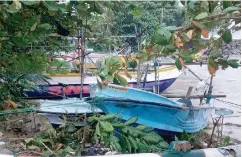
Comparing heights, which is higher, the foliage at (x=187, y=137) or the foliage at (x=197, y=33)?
the foliage at (x=197, y=33)

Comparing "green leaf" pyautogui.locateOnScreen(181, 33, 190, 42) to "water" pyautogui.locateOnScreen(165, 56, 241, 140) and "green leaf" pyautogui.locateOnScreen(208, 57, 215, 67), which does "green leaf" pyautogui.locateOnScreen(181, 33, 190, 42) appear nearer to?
"green leaf" pyautogui.locateOnScreen(208, 57, 215, 67)

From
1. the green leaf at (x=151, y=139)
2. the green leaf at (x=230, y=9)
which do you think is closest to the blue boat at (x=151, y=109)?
the green leaf at (x=151, y=139)

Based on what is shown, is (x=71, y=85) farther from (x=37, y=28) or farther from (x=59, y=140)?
(x=37, y=28)

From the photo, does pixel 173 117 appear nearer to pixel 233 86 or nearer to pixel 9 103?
pixel 9 103

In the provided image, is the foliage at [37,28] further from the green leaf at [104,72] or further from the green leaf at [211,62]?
the green leaf at [211,62]

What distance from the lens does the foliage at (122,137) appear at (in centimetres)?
340

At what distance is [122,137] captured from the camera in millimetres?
3498

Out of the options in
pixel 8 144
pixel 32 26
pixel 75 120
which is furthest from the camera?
pixel 75 120

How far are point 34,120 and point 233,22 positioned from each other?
3481mm

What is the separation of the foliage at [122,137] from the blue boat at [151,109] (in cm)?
105

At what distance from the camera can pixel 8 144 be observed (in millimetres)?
3920

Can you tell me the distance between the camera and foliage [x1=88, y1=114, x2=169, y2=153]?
11.2ft

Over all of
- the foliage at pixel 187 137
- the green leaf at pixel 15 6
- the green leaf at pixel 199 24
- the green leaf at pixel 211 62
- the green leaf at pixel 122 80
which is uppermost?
the green leaf at pixel 15 6

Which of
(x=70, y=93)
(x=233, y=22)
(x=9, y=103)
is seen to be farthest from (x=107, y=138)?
(x=70, y=93)
